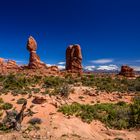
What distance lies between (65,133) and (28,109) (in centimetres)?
485

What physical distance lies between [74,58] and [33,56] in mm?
8621

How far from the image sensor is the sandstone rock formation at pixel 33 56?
52.5 metres

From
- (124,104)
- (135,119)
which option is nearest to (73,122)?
(135,119)

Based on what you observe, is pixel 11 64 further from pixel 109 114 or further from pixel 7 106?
pixel 109 114

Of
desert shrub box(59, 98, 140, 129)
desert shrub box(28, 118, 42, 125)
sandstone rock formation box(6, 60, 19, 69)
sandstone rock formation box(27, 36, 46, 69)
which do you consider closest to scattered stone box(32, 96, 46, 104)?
desert shrub box(59, 98, 140, 129)

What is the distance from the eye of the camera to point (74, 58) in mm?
54375

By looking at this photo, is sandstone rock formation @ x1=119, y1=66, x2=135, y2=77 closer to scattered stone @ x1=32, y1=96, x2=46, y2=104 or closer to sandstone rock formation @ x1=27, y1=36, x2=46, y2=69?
sandstone rock formation @ x1=27, y1=36, x2=46, y2=69

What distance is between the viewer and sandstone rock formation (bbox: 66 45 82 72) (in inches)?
2127

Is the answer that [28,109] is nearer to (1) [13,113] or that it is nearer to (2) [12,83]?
(1) [13,113]

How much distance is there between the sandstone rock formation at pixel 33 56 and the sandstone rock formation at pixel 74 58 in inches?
220

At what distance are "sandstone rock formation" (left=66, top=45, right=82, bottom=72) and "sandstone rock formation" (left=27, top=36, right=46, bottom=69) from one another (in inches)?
220

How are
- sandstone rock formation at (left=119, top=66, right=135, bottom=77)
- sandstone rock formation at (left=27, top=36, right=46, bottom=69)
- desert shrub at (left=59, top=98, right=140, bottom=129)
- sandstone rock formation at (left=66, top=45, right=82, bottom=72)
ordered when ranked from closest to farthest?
desert shrub at (left=59, top=98, right=140, bottom=129)
sandstone rock formation at (left=27, top=36, right=46, bottom=69)
sandstone rock formation at (left=66, top=45, right=82, bottom=72)
sandstone rock formation at (left=119, top=66, right=135, bottom=77)

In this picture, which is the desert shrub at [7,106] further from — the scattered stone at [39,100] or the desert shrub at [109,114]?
the desert shrub at [109,114]

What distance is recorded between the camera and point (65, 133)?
1684cm
